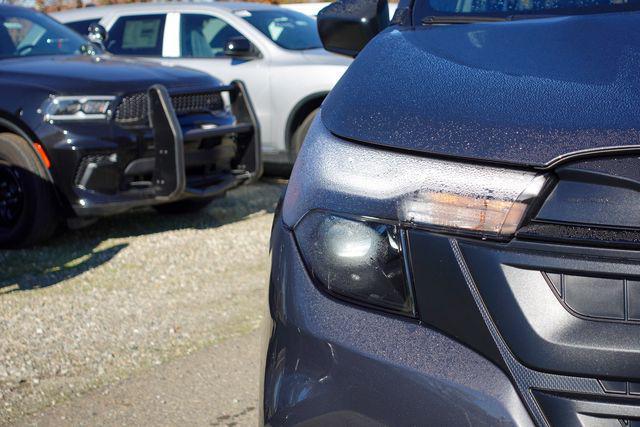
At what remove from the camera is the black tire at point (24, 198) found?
6.32m

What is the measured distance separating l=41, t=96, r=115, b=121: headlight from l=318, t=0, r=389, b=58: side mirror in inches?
127

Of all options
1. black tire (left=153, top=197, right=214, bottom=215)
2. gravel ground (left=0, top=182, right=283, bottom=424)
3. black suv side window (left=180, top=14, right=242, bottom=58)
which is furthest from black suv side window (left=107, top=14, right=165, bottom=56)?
gravel ground (left=0, top=182, right=283, bottom=424)

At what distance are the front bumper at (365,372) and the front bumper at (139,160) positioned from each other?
4479mm

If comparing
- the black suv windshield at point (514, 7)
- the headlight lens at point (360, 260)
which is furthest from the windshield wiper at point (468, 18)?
the headlight lens at point (360, 260)

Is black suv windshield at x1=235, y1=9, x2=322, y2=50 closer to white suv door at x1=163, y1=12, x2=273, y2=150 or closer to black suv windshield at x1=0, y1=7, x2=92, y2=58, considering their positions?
white suv door at x1=163, y1=12, x2=273, y2=150

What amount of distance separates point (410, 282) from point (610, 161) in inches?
→ 16.3

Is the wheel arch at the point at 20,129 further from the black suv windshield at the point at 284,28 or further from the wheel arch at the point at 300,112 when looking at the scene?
the black suv windshield at the point at 284,28

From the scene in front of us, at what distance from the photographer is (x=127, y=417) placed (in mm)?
3770

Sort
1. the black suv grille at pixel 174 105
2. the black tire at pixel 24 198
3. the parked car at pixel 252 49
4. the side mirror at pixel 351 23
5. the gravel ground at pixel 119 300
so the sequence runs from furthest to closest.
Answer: the parked car at pixel 252 49 → the black suv grille at pixel 174 105 → the black tire at pixel 24 198 → the gravel ground at pixel 119 300 → the side mirror at pixel 351 23

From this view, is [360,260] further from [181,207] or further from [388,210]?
[181,207]

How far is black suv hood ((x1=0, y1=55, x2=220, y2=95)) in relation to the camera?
6363 millimetres

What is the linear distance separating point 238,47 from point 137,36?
1400mm

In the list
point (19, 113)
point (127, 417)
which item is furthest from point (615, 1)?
point (19, 113)

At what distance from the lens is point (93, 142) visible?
621 cm
